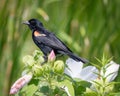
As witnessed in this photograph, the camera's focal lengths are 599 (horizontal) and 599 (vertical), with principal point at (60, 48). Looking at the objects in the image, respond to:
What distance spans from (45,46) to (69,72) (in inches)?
13.6

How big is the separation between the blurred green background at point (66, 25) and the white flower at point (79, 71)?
68.9 inches

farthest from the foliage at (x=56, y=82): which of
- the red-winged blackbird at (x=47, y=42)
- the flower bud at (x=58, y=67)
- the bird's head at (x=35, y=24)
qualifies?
the bird's head at (x=35, y=24)

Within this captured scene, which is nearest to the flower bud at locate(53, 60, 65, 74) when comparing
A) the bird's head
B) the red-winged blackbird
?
the red-winged blackbird

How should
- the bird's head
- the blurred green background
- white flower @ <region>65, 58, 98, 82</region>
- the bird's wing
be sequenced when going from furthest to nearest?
the blurred green background < the bird's head < the bird's wing < white flower @ <region>65, 58, 98, 82</region>

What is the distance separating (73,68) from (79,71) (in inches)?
0.5

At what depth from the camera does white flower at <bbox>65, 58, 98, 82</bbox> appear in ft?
3.73

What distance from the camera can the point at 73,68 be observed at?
3.87 feet

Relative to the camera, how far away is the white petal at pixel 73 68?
114 centimetres

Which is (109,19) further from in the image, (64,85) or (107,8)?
(64,85)

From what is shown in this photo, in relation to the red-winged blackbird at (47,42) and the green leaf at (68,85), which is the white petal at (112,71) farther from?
the red-winged blackbird at (47,42)

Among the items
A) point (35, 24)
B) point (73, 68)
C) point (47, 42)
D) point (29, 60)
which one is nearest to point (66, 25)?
point (35, 24)

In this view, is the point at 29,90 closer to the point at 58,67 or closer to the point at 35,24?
the point at 58,67

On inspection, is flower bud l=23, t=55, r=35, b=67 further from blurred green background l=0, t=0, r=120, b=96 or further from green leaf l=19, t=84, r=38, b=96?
blurred green background l=0, t=0, r=120, b=96

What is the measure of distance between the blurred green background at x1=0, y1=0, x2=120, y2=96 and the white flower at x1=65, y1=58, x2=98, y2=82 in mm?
1751
